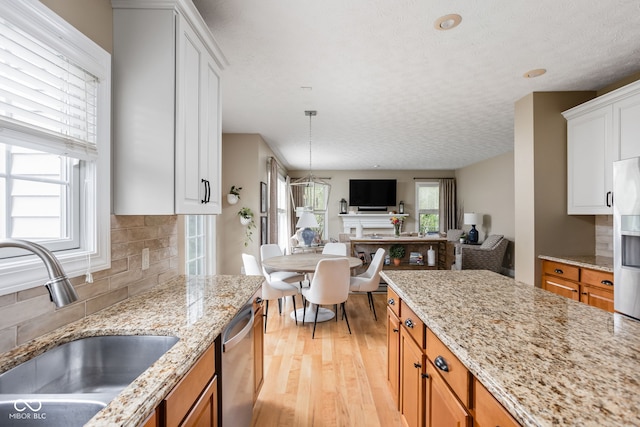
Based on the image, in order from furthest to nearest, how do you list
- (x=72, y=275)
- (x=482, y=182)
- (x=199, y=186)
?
(x=482, y=182) → (x=199, y=186) → (x=72, y=275)

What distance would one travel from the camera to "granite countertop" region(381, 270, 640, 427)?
664 millimetres

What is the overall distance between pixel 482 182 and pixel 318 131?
487 cm

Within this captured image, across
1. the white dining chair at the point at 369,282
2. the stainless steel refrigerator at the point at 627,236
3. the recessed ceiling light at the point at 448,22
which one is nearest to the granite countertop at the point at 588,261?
the stainless steel refrigerator at the point at 627,236

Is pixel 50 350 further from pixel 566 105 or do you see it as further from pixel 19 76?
pixel 566 105

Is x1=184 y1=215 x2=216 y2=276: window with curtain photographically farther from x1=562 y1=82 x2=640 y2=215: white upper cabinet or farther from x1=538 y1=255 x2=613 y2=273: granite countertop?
x1=562 y1=82 x2=640 y2=215: white upper cabinet

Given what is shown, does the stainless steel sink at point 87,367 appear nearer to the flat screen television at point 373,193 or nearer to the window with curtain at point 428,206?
the flat screen television at point 373,193

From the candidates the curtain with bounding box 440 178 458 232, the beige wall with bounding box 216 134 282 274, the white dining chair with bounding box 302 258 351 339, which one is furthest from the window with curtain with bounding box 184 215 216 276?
the curtain with bounding box 440 178 458 232

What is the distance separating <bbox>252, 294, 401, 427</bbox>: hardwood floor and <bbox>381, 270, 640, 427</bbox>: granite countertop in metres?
1.03

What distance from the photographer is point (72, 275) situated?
4.17ft

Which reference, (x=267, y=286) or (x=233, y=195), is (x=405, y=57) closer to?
(x=267, y=286)

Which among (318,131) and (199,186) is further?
(318,131)

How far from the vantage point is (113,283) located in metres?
1.53

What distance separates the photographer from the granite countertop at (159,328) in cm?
73

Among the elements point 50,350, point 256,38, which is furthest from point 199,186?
point 256,38
